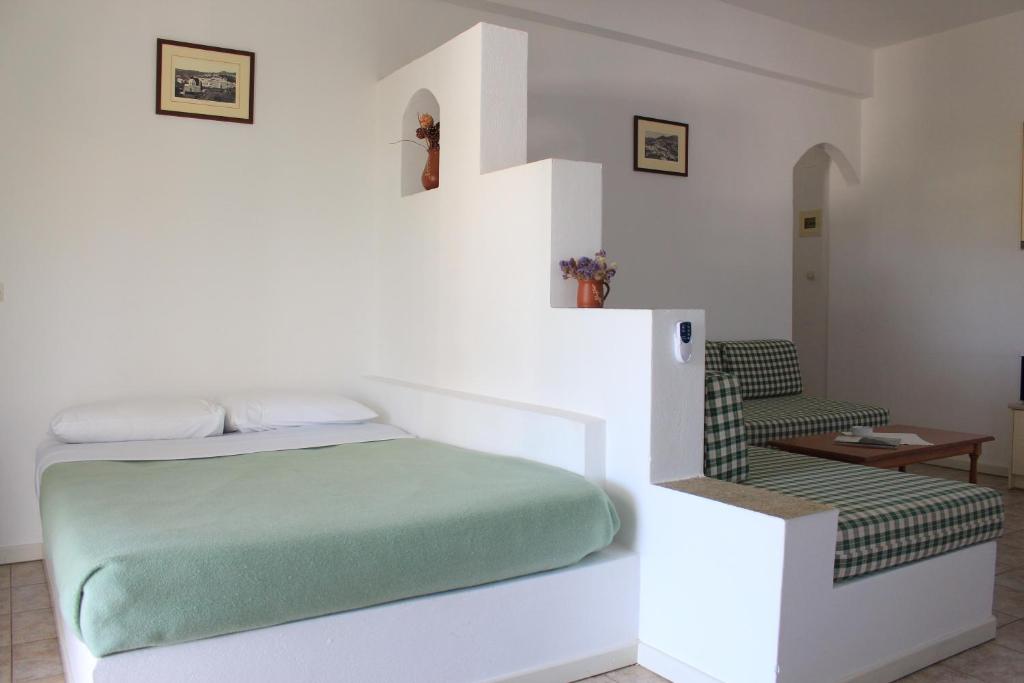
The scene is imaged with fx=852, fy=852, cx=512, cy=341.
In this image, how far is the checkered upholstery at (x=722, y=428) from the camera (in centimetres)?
290

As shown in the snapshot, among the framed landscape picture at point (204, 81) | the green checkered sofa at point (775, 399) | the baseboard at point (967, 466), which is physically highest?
the framed landscape picture at point (204, 81)

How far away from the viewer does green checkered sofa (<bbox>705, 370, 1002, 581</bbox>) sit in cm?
251

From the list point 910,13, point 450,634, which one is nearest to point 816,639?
point 450,634

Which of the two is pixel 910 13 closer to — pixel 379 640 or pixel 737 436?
pixel 737 436

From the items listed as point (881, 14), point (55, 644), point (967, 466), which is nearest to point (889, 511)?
point (55, 644)

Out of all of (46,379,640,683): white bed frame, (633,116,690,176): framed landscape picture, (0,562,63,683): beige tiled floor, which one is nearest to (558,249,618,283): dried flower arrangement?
(46,379,640,683): white bed frame

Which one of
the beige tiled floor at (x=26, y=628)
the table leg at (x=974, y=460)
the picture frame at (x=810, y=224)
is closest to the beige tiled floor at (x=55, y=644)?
the beige tiled floor at (x=26, y=628)

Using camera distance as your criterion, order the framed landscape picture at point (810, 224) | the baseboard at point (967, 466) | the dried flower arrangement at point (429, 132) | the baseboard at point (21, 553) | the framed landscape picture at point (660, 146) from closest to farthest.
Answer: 1. the baseboard at point (21, 553)
2. the dried flower arrangement at point (429, 132)
3. the framed landscape picture at point (660, 146)
4. the baseboard at point (967, 466)
5. the framed landscape picture at point (810, 224)

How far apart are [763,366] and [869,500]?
2.97 m

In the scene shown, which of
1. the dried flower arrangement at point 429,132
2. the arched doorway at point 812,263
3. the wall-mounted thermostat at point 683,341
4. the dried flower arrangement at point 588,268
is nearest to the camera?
the wall-mounted thermostat at point 683,341

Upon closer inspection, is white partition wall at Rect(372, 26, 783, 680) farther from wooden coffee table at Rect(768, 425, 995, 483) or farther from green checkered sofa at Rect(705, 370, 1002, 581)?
wooden coffee table at Rect(768, 425, 995, 483)

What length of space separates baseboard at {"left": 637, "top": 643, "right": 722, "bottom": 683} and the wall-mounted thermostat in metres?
0.92

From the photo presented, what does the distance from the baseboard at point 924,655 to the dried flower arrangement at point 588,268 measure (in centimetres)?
150

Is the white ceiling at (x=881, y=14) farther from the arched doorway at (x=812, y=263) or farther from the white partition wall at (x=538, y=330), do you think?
the white partition wall at (x=538, y=330)
